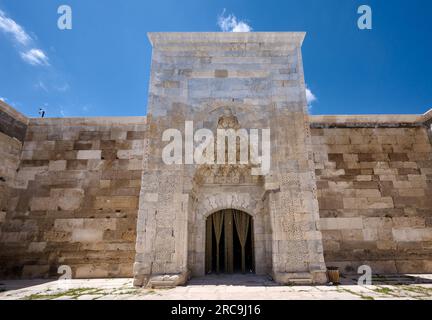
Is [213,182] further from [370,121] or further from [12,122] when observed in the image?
[12,122]

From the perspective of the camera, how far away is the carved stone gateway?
4.93m

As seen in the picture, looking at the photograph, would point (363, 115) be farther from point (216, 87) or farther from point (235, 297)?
point (235, 297)

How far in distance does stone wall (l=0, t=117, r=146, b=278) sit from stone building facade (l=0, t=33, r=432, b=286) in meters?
0.03

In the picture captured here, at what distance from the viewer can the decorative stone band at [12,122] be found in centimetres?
653

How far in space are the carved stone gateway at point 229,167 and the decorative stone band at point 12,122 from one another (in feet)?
13.9

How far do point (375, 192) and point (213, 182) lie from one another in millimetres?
4499

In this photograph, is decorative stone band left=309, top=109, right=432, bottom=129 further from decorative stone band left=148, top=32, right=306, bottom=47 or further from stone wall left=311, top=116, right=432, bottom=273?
decorative stone band left=148, top=32, right=306, bottom=47

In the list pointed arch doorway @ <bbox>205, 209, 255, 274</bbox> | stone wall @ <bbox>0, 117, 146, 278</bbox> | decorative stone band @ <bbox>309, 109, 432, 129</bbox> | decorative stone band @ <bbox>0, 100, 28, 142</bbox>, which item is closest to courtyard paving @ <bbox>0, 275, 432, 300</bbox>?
pointed arch doorway @ <bbox>205, 209, 255, 274</bbox>

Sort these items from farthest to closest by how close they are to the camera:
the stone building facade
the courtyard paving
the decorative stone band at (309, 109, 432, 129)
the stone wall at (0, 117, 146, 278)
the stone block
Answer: the decorative stone band at (309, 109, 432, 129), the stone block, the stone wall at (0, 117, 146, 278), the stone building facade, the courtyard paving

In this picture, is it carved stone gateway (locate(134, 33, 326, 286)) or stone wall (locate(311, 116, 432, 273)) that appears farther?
stone wall (locate(311, 116, 432, 273))

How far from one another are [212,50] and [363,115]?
4849mm

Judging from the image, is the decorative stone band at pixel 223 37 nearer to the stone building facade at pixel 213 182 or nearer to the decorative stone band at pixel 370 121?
the stone building facade at pixel 213 182
